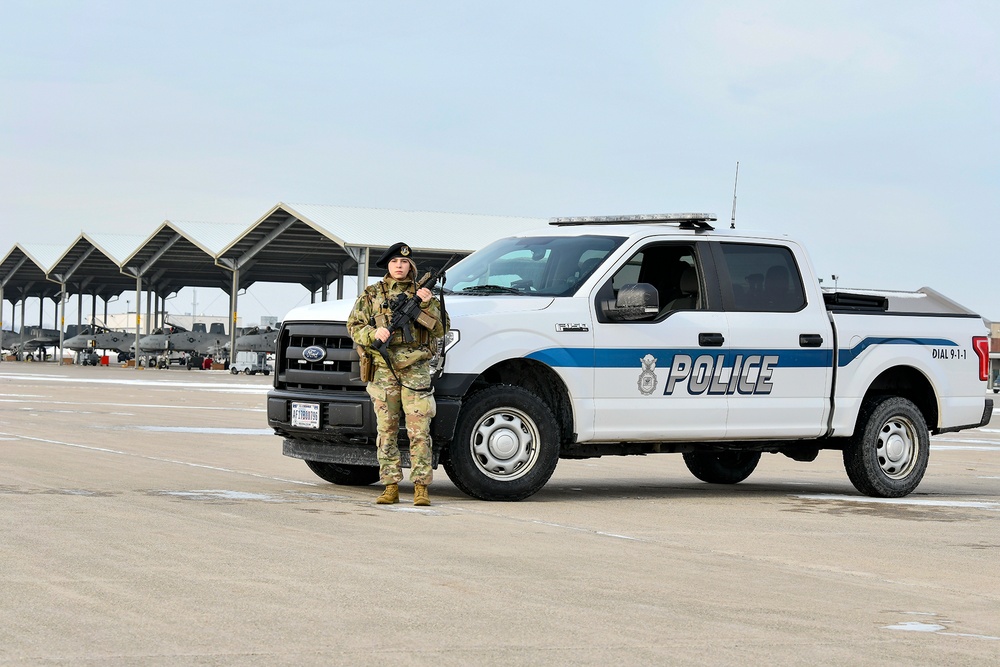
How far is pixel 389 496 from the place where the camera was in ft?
33.8

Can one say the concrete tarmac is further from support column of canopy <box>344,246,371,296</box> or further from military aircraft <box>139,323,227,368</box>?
military aircraft <box>139,323,227,368</box>

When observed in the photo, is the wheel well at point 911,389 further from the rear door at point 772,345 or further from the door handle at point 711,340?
the door handle at point 711,340

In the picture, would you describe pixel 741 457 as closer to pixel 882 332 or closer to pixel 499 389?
pixel 882 332

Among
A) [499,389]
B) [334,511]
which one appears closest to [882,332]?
[499,389]

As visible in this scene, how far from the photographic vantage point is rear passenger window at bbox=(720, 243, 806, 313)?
11828 millimetres

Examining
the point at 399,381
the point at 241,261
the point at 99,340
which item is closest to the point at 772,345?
the point at 399,381

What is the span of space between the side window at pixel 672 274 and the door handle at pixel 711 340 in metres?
0.29

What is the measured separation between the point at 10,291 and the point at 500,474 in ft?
391

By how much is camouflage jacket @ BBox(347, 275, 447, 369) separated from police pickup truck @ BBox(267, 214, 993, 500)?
0.36 metres

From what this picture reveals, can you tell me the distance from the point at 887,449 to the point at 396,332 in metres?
5.06

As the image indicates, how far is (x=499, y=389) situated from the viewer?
10.6m

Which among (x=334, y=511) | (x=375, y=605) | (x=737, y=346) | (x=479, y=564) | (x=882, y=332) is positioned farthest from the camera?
(x=882, y=332)

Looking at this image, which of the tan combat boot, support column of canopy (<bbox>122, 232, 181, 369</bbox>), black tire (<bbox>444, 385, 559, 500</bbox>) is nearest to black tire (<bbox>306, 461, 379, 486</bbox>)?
black tire (<bbox>444, 385, 559, 500</bbox>)

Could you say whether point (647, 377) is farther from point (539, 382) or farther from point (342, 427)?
point (342, 427)
